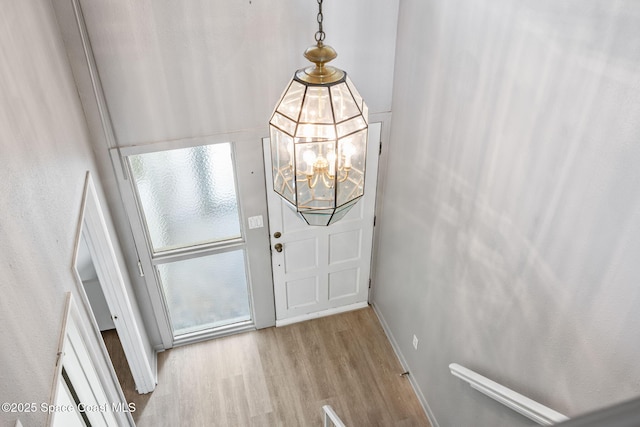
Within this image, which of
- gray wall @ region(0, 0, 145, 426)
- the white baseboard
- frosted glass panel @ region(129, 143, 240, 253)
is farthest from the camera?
the white baseboard

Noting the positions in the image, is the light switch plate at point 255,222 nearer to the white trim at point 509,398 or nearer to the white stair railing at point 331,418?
the white stair railing at point 331,418

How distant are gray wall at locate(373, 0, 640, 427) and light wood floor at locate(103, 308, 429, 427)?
579mm

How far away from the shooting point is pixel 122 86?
3184mm

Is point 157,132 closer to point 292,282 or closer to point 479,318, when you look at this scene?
point 292,282

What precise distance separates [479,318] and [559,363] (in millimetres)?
678

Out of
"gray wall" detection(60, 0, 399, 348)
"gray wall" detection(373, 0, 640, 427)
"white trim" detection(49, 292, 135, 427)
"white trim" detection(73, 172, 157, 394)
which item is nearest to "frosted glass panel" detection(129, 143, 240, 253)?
"gray wall" detection(60, 0, 399, 348)

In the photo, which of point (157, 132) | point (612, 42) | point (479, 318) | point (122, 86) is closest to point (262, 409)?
point (479, 318)

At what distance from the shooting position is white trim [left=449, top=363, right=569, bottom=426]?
2.35 metres

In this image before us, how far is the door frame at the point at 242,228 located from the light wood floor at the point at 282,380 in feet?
0.58

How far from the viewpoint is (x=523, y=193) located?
7.91ft

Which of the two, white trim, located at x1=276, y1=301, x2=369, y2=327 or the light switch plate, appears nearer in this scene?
the light switch plate

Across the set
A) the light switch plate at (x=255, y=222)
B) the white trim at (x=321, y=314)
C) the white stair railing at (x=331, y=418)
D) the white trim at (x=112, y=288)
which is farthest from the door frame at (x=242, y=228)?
the white stair railing at (x=331, y=418)

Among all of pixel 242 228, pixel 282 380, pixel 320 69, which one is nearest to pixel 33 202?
pixel 320 69

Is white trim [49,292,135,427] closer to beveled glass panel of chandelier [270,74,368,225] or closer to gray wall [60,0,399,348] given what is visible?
beveled glass panel of chandelier [270,74,368,225]
